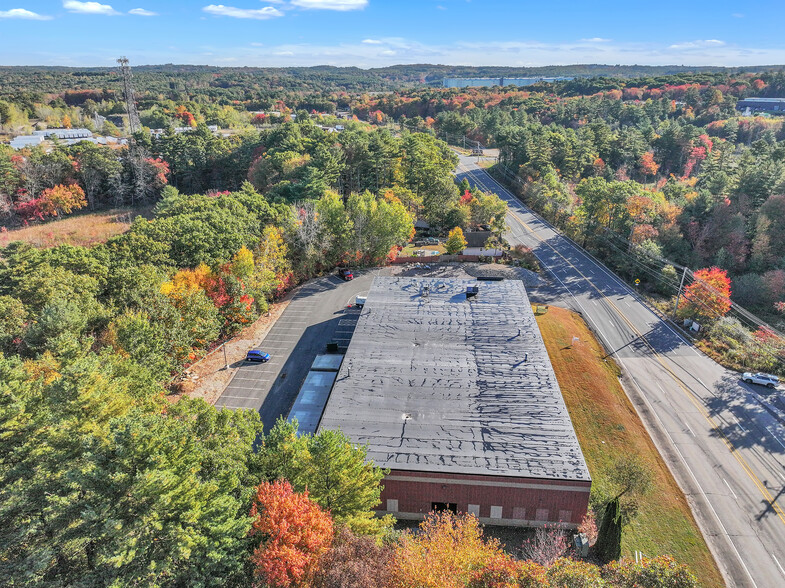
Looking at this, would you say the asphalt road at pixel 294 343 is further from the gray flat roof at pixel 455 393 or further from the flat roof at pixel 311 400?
the gray flat roof at pixel 455 393

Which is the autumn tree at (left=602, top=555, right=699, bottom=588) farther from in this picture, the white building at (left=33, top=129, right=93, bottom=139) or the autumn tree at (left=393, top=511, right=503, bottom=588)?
the white building at (left=33, top=129, right=93, bottom=139)

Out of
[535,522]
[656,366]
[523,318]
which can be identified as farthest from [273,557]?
[656,366]

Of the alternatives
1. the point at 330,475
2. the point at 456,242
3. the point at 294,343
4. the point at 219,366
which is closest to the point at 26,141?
the point at 219,366

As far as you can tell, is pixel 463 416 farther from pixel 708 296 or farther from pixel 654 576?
pixel 708 296

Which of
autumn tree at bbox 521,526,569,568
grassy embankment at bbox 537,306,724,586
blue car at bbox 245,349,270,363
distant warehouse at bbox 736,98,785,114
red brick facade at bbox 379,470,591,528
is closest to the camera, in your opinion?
autumn tree at bbox 521,526,569,568

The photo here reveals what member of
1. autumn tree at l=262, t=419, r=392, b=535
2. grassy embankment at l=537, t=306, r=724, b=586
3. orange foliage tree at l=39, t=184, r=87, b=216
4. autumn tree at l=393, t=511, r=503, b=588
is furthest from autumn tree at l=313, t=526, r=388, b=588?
orange foliage tree at l=39, t=184, r=87, b=216

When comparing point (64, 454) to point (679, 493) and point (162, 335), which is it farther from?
point (679, 493)
